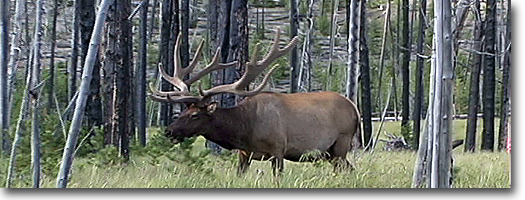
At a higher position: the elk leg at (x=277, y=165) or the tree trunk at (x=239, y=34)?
the tree trunk at (x=239, y=34)

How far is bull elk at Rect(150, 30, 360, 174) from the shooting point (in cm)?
848

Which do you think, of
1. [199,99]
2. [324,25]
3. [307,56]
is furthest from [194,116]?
[324,25]

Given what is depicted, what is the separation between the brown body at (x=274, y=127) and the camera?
8492 mm

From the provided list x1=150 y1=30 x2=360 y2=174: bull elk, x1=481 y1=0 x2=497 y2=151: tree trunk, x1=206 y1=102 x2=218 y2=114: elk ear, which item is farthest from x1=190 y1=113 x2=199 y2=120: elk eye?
x1=481 y1=0 x2=497 y2=151: tree trunk

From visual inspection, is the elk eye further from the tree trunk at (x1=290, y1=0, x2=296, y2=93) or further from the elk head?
the tree trunk at (x1=290, y1=0, x2=296, y2=93)

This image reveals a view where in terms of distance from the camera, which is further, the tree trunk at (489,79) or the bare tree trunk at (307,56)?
the bare tree trunk at (307,56)

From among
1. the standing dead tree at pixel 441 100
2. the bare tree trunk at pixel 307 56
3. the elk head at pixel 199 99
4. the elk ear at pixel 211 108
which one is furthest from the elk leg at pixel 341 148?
the bare tree trunk at pixel 307 56

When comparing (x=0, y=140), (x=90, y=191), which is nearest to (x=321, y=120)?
(x=90, y=191)

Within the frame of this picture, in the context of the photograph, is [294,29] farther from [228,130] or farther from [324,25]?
[324,25]

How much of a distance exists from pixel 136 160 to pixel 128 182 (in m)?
2.68

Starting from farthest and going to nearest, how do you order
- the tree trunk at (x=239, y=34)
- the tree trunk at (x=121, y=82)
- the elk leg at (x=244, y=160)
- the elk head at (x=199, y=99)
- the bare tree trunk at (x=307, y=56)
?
the bare tree trunk at (x=307, y=56) → the tree trunk at (x=239, y=34) → the tree trunk at (x=121, y=82) → the elk head at (x=199, y=99) → the elk leg at (x=244, y=160)

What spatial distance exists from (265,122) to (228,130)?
380 millimetres

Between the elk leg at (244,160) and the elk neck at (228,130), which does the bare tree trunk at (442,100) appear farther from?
the elk neck at (228,130)

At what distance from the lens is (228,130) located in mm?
8617
